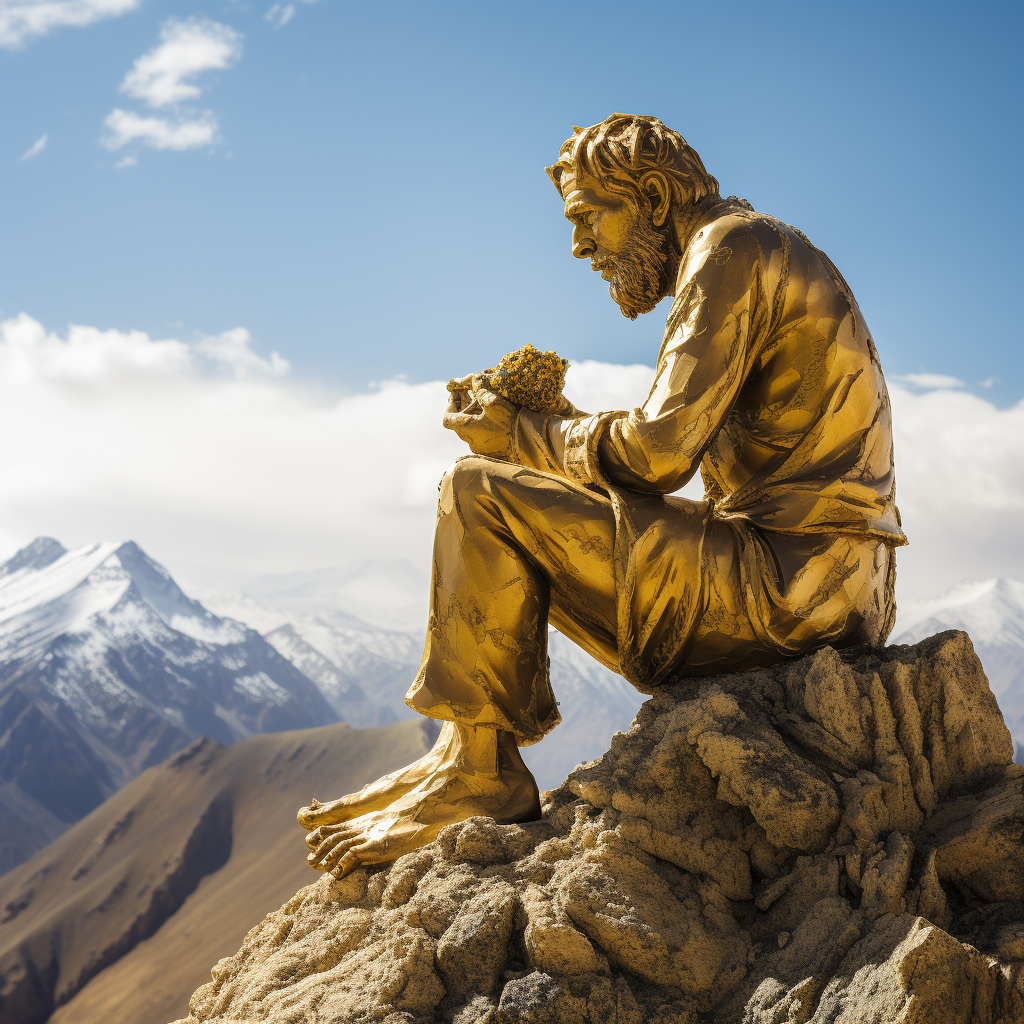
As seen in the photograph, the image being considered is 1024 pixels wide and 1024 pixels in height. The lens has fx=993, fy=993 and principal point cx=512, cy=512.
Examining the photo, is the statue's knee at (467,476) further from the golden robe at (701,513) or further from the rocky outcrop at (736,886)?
the rocky outcrop at (736,886)

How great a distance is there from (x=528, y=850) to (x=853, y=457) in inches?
65.4

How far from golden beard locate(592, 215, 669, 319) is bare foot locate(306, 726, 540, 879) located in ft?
5.63

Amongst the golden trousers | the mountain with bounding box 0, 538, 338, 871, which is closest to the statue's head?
the golden trousers

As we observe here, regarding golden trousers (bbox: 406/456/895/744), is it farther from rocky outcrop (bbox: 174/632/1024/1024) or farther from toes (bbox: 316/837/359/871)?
toes (bbox: 316/837/359/871)

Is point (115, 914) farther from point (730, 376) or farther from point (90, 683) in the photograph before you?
point (730, 376)

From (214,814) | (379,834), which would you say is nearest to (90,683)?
(214,814)

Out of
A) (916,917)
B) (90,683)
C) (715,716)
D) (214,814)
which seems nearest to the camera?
(916,917)

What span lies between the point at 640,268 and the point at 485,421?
83 cm

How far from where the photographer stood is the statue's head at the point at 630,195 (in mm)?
3578

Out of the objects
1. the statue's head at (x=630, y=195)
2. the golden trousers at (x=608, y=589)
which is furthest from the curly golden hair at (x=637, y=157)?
the golden trousers at (x=608, y=589)

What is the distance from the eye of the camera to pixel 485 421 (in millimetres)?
3625

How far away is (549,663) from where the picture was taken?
358cm

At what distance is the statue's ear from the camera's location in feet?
11.7

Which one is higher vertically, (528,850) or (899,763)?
(899,763)
